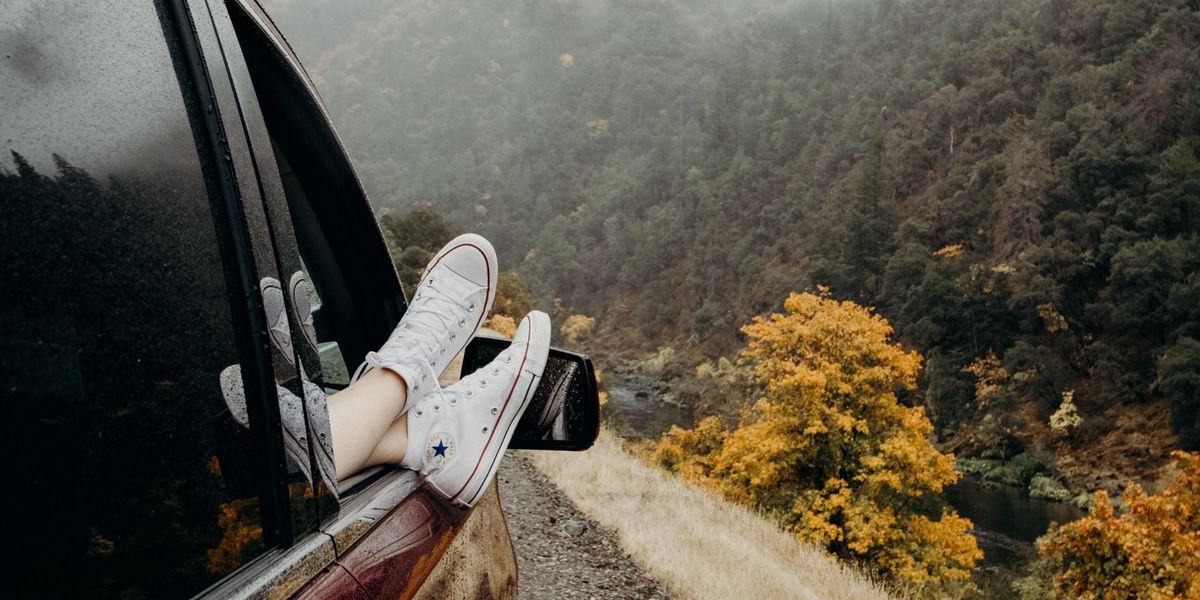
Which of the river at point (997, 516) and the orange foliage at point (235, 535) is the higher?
the orange foliage at point (235, 535)

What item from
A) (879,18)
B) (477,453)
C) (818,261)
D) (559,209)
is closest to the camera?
(477,453)

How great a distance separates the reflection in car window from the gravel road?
3.16 m

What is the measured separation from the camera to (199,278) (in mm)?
635

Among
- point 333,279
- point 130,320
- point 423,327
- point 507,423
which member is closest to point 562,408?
point 507,423

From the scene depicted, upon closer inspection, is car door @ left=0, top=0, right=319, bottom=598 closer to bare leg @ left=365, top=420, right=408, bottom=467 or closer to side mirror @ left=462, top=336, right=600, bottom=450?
bare leg @ left=365, top=420, right=408, bottom=467

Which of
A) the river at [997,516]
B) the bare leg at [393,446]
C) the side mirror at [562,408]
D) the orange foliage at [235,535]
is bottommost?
the river at [997,516]

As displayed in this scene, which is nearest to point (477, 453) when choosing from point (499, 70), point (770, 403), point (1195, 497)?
point (770, 403)

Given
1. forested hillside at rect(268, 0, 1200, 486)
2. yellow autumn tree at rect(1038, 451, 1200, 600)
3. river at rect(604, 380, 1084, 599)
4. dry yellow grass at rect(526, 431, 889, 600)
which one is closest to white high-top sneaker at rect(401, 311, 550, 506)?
dry yellow grass at rect(526, 431, 889, 600)

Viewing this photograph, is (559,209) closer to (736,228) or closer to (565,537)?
(736,228)

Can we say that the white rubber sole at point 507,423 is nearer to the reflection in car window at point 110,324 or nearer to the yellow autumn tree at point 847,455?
the reflection in car window at point 110,324

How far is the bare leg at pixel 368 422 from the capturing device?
3.23 feet

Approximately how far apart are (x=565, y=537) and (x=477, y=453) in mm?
4506

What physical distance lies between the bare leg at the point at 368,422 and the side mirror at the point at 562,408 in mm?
316

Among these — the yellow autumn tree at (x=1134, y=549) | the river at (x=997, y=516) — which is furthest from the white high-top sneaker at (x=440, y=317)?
the river at (x=997, y=516)
